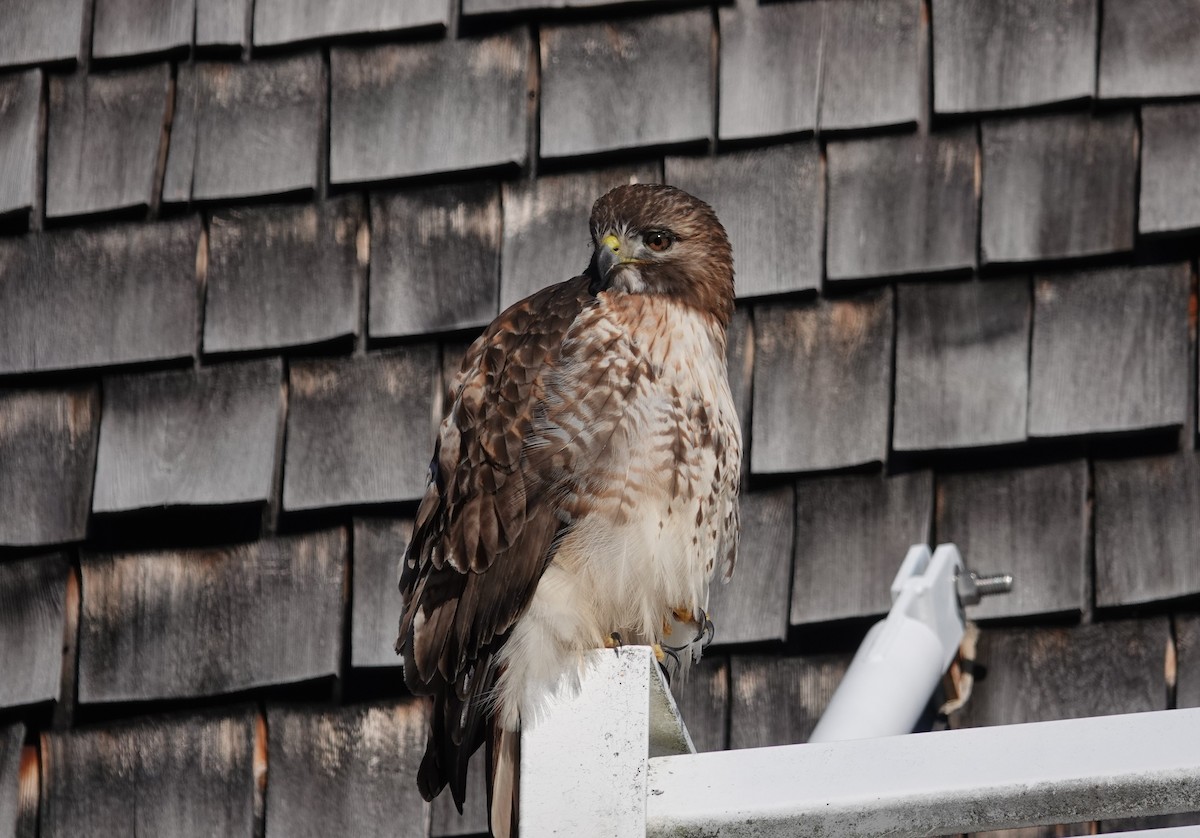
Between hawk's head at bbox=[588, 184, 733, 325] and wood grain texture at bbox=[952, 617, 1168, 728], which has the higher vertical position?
hawk's head at bbox=[588, 184, 733, 325]

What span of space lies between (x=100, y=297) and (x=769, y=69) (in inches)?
70.3

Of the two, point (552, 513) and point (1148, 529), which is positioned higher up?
point (1148, 529)

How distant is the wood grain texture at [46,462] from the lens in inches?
154

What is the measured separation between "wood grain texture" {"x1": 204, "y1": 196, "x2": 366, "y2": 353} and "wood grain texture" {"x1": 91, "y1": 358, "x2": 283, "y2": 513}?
93 mm

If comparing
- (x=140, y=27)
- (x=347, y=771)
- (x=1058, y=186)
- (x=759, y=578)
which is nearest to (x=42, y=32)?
(x=140, y=27)

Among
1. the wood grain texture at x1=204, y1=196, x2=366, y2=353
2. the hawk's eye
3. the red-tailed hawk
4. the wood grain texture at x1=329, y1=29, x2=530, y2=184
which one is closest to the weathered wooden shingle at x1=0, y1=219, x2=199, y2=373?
the wood grain texture at x1=204, y1=196, x2=366, y2=353

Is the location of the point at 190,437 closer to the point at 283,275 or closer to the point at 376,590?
the point at 283,275

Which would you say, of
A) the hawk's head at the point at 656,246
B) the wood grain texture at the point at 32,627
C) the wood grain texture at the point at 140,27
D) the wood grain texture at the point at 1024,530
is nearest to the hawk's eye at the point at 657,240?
the hawk's head at the point at 656,246

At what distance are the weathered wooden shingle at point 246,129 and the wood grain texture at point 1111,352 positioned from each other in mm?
1869

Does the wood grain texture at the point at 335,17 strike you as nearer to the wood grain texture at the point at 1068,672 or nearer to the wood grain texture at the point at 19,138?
the wood grain texture at the point at 19,138

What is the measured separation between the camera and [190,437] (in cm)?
392

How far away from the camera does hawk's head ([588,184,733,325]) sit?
3.21 meters

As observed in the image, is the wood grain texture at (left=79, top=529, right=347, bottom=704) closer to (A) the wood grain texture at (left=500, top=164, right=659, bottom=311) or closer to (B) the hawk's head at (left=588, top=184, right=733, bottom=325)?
(A) the wood grain texture at (left=500, top=164, right=659, bottom=311)

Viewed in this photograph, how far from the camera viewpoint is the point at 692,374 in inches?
120
